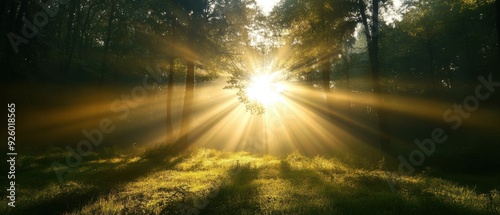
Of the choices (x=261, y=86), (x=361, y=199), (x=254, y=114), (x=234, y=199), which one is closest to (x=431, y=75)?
(x=261, y=86)

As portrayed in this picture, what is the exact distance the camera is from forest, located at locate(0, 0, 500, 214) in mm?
9234

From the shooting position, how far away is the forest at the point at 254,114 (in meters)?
9.23

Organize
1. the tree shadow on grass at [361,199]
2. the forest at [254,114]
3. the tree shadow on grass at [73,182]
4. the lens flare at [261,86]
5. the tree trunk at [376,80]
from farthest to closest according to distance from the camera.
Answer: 1. the lens flare at [261,86]
2. the tree trunk at [376,80]
3. the forest at [254,114]
4. the tree shadow on grass at [73,182]
5. the tree shadow on grass at [361,199]

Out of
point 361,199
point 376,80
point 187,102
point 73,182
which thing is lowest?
point 73,182

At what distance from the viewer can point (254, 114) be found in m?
27.1

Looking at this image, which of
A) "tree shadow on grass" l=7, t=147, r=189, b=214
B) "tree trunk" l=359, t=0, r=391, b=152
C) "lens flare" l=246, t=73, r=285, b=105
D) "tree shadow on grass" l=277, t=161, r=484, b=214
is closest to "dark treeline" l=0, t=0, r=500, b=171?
"tree trunk" l=359, t=0, r=391, b=152

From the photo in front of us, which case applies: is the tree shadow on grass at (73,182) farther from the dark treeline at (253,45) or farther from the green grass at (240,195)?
the dark treeline at (253,45)

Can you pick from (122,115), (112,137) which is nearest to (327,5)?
(112,137)

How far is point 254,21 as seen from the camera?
24.0 metres

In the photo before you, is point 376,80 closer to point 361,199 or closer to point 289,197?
point 361,199

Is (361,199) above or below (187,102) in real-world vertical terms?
below

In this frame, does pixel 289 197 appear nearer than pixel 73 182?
Yes

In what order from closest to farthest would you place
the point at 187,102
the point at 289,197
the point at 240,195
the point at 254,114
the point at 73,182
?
the point at 289,197 → the point at 240,195 → the point at 73,182 → the point at 187,102 → the point at 254,114

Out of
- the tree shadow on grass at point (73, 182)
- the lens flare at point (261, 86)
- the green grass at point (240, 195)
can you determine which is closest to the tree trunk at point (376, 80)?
the green grass at point (240, 195)
